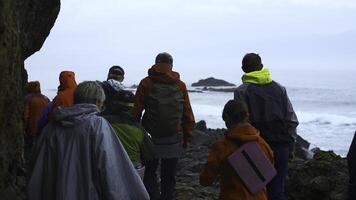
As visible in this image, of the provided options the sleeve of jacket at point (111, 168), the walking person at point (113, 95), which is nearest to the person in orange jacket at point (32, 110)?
the walking person at point (113, 95)

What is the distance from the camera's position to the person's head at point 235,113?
5.09 m

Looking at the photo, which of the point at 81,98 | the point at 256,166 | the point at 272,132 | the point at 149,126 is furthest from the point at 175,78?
the point at 81,98

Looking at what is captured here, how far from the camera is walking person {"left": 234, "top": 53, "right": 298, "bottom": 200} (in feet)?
21.2

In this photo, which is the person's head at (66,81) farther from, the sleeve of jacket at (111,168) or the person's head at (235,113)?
the sleeve of jacket at (111,168)

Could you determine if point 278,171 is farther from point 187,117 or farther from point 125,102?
point 125,102

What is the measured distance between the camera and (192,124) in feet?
24.5

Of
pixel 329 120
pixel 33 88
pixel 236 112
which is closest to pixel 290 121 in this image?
pixel 236 112

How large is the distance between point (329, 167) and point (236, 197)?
4356 mm

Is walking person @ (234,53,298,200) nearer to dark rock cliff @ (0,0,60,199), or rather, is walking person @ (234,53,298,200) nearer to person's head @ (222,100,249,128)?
person's head @ (222,100,249,128)

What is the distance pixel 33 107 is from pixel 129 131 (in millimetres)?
3774

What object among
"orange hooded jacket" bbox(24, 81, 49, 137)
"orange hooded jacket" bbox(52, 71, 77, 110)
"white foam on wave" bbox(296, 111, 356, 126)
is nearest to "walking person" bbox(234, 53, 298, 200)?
"orange hooded jacket" bbox(52, 71, 77, 110)

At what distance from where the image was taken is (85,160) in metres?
4.24

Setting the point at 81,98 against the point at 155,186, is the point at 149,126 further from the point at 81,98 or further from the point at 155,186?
the point at 81,98

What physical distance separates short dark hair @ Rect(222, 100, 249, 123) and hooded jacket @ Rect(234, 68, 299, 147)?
4.38 feet
